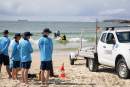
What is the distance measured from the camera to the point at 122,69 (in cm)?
1414

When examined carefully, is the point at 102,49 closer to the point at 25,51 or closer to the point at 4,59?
the point at 4,59

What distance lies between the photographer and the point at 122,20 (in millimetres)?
17141

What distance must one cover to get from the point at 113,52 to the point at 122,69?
2.69ft

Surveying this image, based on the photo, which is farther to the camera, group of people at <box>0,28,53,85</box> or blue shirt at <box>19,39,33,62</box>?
blue shirt at <box>19,39,33,62</box>

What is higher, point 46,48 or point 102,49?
point 46,48

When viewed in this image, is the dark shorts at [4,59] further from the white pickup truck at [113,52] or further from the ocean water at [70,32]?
the ocean water at [70,32]

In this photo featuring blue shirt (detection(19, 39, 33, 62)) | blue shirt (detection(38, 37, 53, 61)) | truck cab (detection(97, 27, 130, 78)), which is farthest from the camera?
truck cab (detection(97, 27, 130, 78))

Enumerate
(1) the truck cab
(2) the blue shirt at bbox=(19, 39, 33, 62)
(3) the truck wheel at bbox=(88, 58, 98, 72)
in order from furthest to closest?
(3) the truck wheel at bbox=(88, 58, 98, 72)
(1) the truck cab
(2) the blue shirt at bbox=(19, 39, 33, 62)

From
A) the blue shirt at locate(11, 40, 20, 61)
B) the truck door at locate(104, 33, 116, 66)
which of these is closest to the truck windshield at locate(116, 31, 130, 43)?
the truck door at locate(104, 33, 116, 66)

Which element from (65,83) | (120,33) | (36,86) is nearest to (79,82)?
(65,83)

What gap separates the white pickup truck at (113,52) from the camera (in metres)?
13.9

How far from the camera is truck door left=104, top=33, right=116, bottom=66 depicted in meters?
14.9

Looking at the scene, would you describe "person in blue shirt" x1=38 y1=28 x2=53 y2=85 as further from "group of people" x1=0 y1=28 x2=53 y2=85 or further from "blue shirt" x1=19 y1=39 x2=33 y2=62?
"blue shirt" x1=19 y1=39 x2=33 y2=62

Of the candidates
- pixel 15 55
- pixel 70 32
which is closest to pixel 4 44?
pixel 15 55
